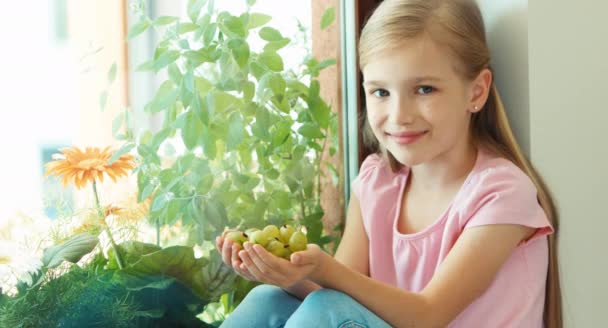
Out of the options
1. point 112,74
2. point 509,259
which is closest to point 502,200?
point 509,259

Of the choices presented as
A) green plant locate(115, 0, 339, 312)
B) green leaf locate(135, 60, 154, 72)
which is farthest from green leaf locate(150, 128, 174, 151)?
green leaf locate(135, 60, 154, 72)

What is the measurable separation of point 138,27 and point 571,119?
29.2 inches

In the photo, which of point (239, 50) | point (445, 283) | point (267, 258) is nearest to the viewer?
point (267, 258)

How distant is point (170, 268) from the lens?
145 centimetres

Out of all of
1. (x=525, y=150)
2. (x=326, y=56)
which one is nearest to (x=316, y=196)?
(x=326, y=56)

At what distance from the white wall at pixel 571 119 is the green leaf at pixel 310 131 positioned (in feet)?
1.33

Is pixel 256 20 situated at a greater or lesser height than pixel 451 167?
greater

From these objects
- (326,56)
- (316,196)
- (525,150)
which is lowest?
(316,196)

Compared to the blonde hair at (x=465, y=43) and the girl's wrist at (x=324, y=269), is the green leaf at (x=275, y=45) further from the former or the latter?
the girl's wrist at (x=324, y=269)

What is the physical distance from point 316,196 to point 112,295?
0.47 metres

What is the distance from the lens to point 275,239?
117cm

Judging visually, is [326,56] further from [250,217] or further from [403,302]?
[403,302]

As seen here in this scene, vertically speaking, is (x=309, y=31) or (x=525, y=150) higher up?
(x=309, y=31)

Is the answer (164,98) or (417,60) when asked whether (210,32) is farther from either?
(417,60)
